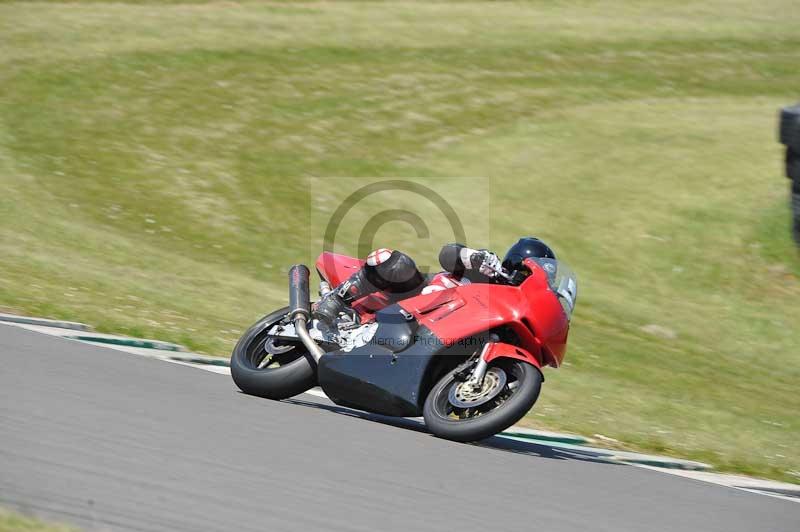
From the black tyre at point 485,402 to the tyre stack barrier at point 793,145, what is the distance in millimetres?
10014

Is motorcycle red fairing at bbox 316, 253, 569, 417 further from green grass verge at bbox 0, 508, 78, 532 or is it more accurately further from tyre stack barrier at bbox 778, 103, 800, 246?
tyre stack barrier at bbox 778, 103, 800, 246

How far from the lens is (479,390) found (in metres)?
6.69

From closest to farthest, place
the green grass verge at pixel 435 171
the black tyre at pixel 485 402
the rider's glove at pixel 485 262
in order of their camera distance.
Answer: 1. the black tyre at pixel 485 402
2. the rider's glove at pixel 485 262
3. the green grass verge at pixel 435 171

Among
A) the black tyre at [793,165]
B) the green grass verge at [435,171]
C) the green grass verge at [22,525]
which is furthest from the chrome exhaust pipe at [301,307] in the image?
the black tyre at [793,165]

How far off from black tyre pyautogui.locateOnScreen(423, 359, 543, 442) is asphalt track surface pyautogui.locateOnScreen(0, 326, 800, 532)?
0.44ft

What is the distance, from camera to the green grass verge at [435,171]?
38.1ft

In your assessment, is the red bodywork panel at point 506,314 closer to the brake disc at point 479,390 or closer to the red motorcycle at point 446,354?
the red motorcycle at point 446,354

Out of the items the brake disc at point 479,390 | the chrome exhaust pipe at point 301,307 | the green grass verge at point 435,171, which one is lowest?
the green grass verge at point 435,171

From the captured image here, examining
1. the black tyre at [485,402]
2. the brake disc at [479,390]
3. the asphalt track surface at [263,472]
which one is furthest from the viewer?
the brake disc at [479,390]

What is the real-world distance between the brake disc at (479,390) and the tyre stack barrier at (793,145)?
10.0 meters

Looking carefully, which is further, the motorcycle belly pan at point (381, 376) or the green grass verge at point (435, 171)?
the green grass verge at point (435, 171)

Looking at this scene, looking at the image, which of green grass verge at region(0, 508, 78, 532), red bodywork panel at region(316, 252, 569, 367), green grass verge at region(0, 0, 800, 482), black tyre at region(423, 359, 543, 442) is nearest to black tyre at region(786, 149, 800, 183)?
green grass verge at region(0, 0, 800, 482)

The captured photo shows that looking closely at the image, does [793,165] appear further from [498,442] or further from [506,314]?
[506,314]

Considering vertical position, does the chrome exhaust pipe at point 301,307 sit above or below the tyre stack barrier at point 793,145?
above
